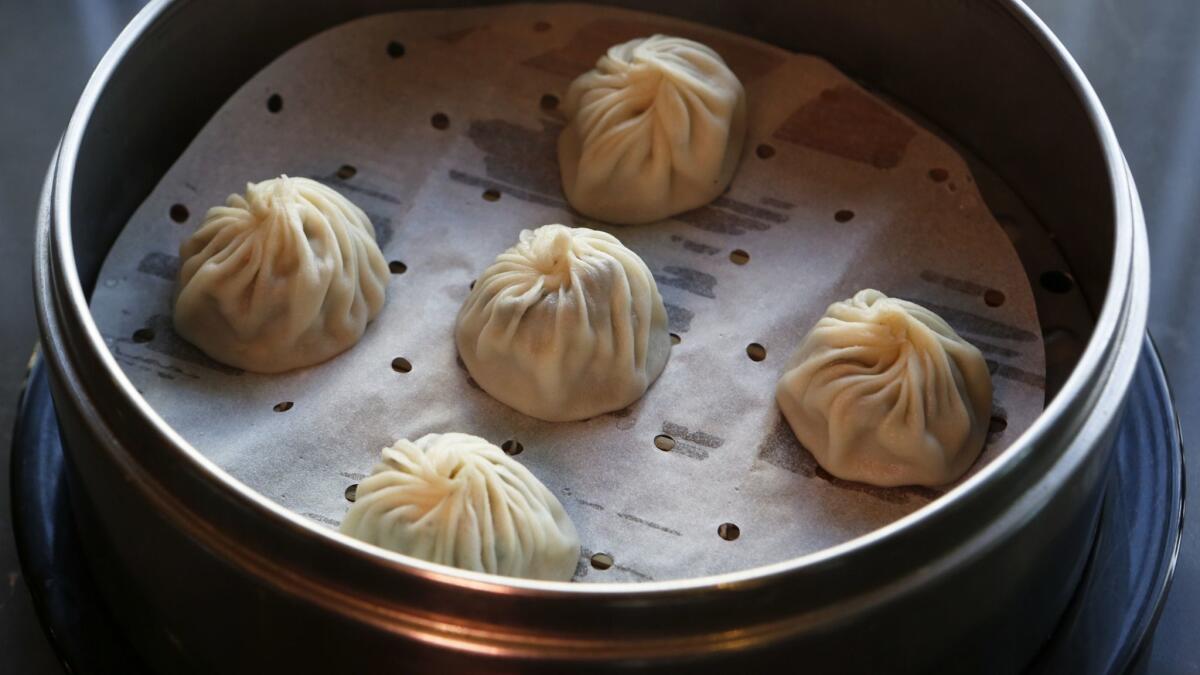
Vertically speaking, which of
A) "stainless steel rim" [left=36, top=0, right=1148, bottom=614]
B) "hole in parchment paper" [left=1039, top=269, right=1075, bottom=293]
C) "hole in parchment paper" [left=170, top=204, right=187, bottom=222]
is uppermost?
"stainless steel rim" [left=36, top=0, right=1148, bottom=614]

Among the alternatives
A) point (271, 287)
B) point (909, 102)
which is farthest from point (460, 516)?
point (909, 102)

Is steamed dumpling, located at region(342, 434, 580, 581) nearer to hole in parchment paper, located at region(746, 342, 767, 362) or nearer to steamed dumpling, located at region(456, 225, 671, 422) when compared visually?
steamed dumpling, located at region(456, 225, 671, 422)

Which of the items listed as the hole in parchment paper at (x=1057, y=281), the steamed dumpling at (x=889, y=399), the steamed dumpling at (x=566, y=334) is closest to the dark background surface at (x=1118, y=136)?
the hole in parchment paper at (x=1057, y=281)

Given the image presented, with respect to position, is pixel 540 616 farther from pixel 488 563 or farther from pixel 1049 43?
pixel 1049 43

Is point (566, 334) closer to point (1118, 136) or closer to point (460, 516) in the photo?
point (460, 516)

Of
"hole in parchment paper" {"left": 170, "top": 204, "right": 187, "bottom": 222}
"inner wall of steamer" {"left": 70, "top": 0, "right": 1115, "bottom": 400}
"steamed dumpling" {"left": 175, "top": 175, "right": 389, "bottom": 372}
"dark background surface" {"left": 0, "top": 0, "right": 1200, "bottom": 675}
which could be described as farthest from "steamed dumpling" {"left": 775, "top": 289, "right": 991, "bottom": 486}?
"hole in parchment paper" {"left": 170, "top": 204, "right": 187, "bottom": 222}

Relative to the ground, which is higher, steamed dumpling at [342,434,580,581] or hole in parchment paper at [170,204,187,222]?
hole in parchment paper at [170,204,187,222]
